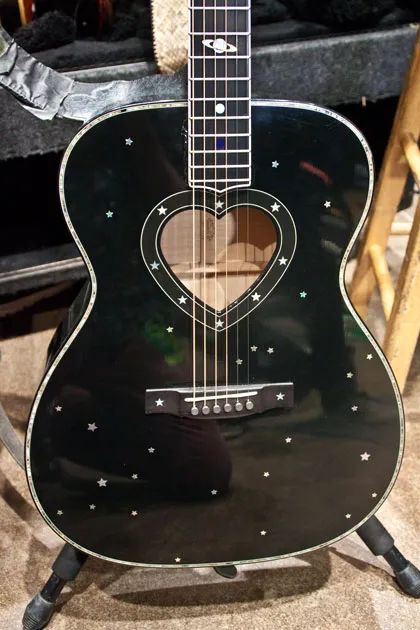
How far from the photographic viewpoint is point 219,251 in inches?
33.6

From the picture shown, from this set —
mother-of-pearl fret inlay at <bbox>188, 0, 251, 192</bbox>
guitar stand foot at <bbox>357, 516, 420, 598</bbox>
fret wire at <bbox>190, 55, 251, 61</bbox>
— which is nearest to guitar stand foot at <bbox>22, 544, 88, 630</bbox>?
guitar stand foot at <bbox>357, 516, 420, 598</bbox>

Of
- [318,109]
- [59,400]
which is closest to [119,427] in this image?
[59,400]

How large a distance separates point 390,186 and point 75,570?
29.9 inches

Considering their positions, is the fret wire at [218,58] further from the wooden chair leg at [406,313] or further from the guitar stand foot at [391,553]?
the guitar stand foot at [391,553]

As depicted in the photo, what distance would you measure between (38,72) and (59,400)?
415 millimetres

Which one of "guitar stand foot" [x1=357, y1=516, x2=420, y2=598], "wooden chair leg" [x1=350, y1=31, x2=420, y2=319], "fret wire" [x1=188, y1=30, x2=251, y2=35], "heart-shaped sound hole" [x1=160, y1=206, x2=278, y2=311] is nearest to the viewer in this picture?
"fret wire" [x1=188, y1=30, x2=251, y2=35]

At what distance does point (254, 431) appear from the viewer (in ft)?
2.84

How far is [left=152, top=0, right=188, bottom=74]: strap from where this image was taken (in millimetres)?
1049

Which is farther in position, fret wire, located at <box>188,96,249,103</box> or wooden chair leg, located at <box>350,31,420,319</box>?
wooden chair leg, located at <box>350,31,420,319</box>

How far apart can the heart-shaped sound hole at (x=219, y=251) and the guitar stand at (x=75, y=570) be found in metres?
0.38

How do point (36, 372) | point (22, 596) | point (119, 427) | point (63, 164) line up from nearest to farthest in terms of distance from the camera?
point (63, 164)
point (119, 427)
point (22, 596)
point (36, 372)

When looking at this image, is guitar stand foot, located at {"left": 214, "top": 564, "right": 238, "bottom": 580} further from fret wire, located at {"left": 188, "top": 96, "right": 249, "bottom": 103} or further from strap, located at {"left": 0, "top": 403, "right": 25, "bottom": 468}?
fret wire, located at {"left": 188, "top": 96, "right": 249, "bottom": 103}

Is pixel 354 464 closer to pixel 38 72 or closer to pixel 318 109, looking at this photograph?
pixel 318 109

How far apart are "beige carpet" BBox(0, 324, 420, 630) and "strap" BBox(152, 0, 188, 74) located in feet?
2.40
